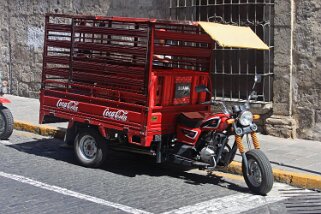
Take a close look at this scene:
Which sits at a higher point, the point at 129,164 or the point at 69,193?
the point at 129,164

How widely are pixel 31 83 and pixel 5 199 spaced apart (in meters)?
8.31

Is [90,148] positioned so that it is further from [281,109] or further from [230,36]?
[281,109]

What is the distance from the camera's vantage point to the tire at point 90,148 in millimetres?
7500

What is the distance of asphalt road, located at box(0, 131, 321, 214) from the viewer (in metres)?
5.90

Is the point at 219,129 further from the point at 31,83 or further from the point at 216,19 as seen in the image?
the point at 31,83

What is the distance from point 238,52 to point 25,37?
643cm

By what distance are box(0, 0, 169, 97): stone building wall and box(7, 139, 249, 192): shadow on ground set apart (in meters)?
4.45

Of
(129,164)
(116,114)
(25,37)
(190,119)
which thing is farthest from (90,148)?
(25,37)

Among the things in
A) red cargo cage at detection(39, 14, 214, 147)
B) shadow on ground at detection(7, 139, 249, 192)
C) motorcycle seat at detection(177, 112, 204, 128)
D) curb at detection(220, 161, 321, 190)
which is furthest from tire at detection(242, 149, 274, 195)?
red cargo cage at detection(39, 14, 214, 147)

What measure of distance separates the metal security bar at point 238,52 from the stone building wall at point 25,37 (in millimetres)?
3137

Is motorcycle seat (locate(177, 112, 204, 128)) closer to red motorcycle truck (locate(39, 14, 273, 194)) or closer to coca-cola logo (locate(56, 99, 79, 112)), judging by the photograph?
red motorcycle truck (locate(39, 14, 273, 194))

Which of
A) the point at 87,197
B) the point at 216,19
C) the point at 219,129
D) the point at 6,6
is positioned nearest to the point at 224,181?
the point at 219,129

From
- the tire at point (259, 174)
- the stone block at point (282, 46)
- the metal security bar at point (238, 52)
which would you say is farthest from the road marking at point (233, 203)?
the metal security bar at point (238, 52)

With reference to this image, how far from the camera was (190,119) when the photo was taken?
7.10m
